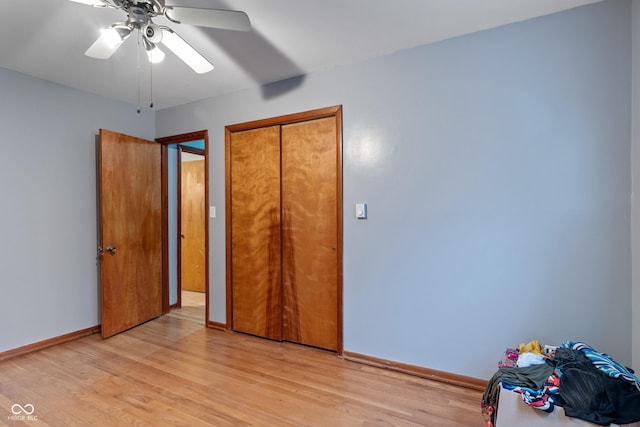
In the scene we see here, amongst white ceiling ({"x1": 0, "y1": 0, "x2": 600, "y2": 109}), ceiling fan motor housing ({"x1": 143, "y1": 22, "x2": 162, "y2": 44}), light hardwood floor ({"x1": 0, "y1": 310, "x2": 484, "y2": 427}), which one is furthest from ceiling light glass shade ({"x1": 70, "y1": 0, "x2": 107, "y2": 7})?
light hardwood floor ({"x1": 0, "y1": 310, "x2": 484, "y2": 427})

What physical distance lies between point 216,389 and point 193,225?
3175 mm

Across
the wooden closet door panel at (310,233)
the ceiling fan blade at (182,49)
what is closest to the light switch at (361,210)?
the wooden closet door panel at (310,233)

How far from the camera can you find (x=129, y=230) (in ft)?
10.7

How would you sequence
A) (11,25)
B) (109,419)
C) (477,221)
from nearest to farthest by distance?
1. (109,419)
2. (11,25)
3. (477,221)

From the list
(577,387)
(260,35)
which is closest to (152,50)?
(260,35)

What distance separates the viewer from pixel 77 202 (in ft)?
10.00

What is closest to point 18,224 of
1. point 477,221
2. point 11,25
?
point 11,25

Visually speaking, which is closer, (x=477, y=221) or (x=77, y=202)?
(x=477, y=221)

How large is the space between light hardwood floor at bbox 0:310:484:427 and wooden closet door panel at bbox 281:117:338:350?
225 millimetres

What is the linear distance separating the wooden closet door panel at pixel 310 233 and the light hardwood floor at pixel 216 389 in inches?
8.8

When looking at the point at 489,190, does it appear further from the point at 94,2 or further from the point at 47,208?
the point at 47,208

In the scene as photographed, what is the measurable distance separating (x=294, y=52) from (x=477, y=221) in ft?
5.94

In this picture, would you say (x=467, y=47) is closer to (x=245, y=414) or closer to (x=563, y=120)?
(x=563, y=120)

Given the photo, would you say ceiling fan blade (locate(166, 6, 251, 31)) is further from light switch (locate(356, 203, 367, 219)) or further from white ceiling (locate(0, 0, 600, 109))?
light switch (locate(356, 203, 367, 219))
